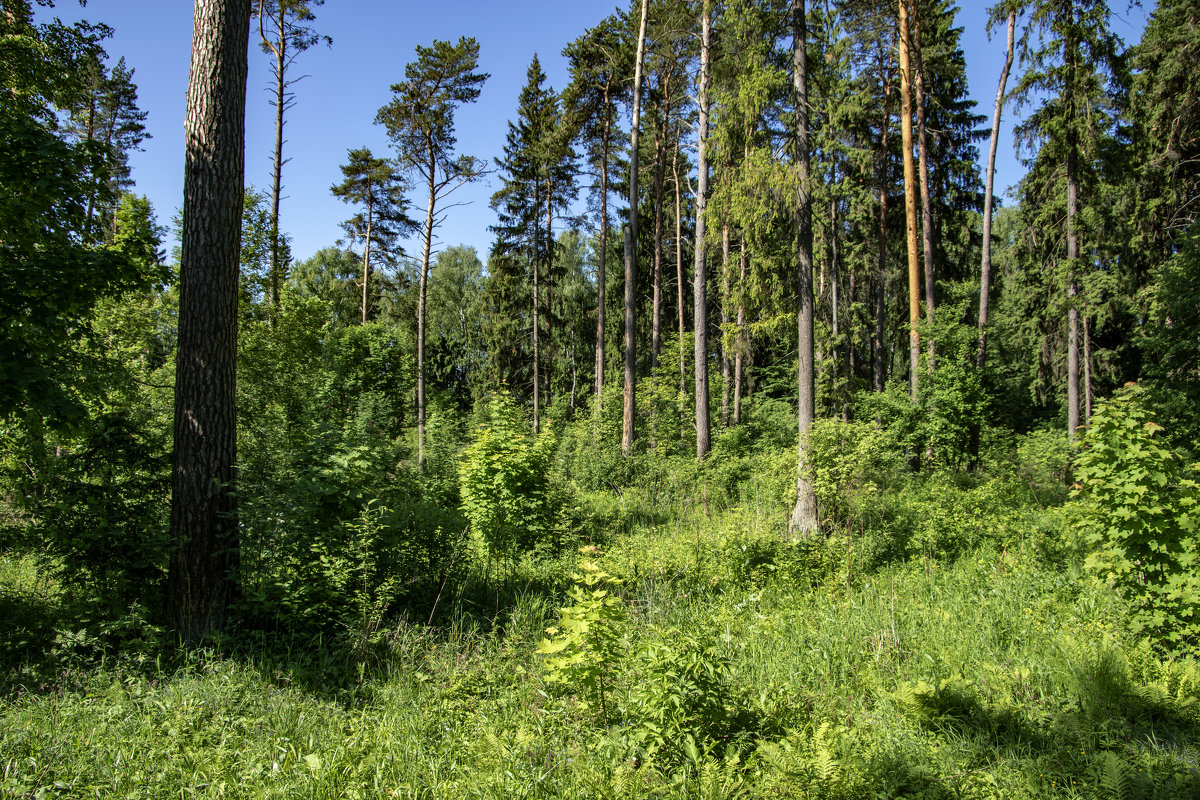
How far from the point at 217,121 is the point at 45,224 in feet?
6.37

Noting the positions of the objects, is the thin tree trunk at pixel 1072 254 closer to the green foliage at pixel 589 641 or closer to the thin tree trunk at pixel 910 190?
the thin tree trunk at pixel 910 190

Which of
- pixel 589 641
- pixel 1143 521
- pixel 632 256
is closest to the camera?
pixel 589 641

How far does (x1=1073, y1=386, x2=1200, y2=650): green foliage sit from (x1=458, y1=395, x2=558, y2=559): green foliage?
6.16 meters

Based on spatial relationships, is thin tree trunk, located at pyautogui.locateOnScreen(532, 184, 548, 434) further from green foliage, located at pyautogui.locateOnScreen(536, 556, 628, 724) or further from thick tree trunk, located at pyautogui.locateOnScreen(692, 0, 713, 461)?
green foliage, located at pyautogui.locateOnScreen(536, 556, 628, 724)

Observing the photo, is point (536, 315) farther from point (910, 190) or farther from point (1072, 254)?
point (1072, 254)

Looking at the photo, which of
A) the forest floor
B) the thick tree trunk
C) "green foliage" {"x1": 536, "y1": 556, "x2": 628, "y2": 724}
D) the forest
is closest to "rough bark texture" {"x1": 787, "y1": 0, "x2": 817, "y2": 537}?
the forest

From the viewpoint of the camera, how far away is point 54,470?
451 centimetres

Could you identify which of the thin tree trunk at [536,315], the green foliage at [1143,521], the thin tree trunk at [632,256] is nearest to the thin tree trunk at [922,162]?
the thin tree trunk at [632,256]

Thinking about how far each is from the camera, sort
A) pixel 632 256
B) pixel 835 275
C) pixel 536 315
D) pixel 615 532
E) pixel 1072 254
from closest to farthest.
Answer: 1. pixel 615 532
2. pixel 1072 254
3. pixel 632 256
4. pixel 835 275
5. pixel 536 315

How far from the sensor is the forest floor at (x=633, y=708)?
9.50ft

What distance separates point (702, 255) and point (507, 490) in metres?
7.88

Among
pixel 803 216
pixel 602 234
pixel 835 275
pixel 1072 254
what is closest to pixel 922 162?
pixel 1072 254

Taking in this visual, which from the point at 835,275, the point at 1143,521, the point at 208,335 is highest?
the point at 835,275

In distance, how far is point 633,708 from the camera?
3314 mm
